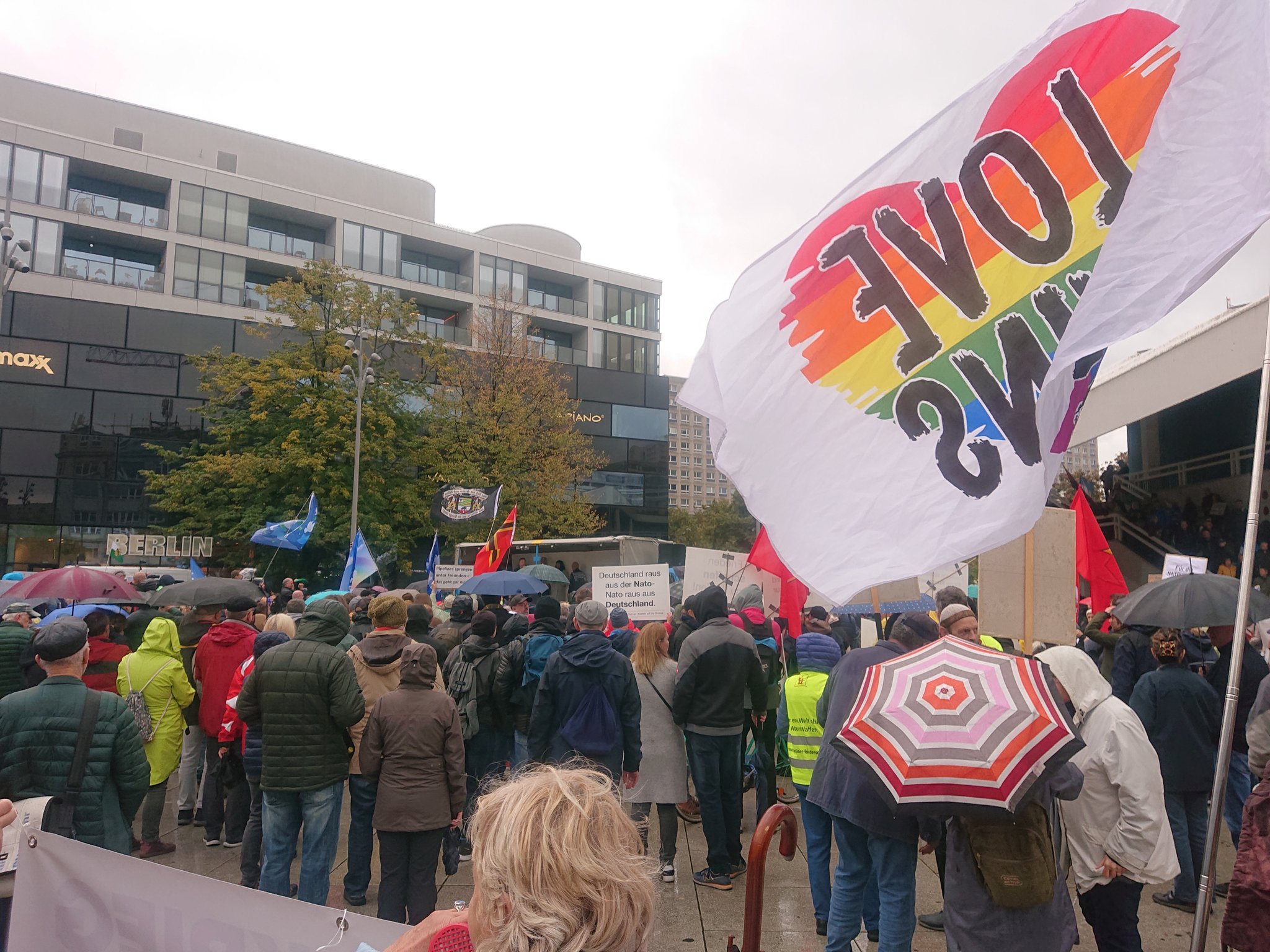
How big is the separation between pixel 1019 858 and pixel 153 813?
6.42 metres

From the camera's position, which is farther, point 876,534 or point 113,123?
point 113,123

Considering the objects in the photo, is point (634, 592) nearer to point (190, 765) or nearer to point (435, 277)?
point (190, 765)

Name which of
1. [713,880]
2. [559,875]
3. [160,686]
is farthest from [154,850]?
[559,875]

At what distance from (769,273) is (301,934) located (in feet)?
11.0

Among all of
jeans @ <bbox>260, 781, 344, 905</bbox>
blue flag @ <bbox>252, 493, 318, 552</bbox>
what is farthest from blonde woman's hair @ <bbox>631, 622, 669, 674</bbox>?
blue flag @ <bbox>252, 493, 318, 552</bbox>

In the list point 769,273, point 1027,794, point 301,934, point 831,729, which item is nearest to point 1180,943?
point 831,729

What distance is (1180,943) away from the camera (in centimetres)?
513

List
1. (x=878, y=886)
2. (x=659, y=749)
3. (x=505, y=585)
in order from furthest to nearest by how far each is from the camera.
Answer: (x=505, y=585) < (x=659, y=749) < (x=878, y=886)

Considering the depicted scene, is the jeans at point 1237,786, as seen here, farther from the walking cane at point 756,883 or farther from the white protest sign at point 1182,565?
the walking cane at point 756,883

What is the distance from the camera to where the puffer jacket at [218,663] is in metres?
6.96

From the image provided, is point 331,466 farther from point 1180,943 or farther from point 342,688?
point 1180,943

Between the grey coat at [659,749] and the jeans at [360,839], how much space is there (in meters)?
1.75

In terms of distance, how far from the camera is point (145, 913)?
2.91 metres

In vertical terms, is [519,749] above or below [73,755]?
below
